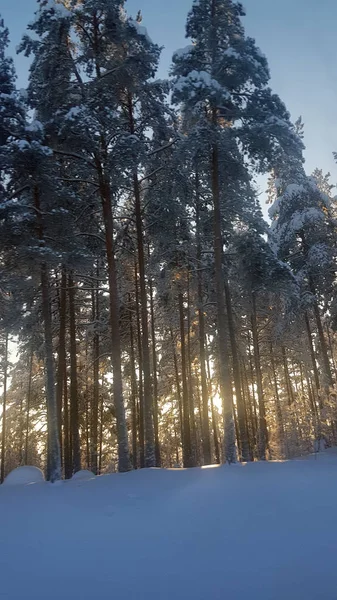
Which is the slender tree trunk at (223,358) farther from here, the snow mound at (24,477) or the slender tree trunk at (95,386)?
the slender tree trunk at (95,386)

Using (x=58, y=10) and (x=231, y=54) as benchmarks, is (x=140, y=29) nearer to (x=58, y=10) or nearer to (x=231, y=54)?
(x=58, y=10)

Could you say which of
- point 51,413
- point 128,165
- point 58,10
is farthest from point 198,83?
point 51,413

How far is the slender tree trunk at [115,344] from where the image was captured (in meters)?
11.4

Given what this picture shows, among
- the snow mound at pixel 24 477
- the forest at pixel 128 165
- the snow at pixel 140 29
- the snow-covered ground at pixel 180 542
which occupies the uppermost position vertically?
the snow at pixel 140 29

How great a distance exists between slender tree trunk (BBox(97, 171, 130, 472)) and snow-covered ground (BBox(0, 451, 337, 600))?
3.38m

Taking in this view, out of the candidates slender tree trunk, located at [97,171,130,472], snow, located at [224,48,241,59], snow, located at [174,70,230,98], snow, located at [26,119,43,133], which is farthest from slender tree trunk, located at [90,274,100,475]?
snow, located at [224,48,241,59]

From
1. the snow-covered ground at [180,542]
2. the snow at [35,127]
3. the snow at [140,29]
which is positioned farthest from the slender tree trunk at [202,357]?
the snow-covered ground at [180,542]

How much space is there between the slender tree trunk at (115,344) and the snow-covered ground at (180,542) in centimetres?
338

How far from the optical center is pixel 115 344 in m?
12.0

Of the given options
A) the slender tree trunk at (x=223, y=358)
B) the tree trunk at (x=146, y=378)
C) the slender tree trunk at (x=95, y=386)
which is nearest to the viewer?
the slender tree trunk at (x=223, y=358)

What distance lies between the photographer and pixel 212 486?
740 centimetres

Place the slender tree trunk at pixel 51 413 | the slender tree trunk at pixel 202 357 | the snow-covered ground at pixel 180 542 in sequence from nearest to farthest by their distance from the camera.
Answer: the snow-covered ground at pixel 180 542, the slender tree trunk at pixel 51 413, the slender tree trunk at pixel 202 357

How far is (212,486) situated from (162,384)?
19.9 m

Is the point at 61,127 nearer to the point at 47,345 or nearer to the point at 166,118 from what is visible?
the point at 166,118
